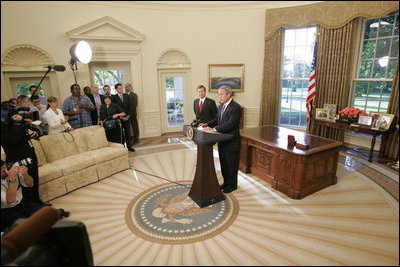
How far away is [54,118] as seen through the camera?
3.86m

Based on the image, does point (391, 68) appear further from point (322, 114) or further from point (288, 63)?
point (288, 63)

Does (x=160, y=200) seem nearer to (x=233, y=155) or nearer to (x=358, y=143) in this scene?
(x=233, y=155)

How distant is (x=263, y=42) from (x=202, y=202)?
4.70m

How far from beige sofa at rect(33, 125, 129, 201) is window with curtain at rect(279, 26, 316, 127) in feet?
14.2

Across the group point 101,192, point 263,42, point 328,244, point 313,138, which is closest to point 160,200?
point 101,192

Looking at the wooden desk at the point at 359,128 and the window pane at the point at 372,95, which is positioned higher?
the window pane at the point at 372,95

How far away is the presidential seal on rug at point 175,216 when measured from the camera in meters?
2.56

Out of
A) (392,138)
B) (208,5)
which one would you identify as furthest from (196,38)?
(392,138)

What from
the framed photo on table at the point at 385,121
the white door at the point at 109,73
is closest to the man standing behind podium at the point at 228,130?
the framed photo on table at the point at 385,121

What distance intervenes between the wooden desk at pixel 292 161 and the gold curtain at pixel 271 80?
2474 millimetres

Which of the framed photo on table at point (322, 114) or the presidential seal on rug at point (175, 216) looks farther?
the framed photo on table at point (322, 114)

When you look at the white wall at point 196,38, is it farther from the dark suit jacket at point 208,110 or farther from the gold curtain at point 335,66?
the dark suit jacket at point 208,110

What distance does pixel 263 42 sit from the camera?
6.13m

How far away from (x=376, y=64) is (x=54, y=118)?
5939 millimetres
